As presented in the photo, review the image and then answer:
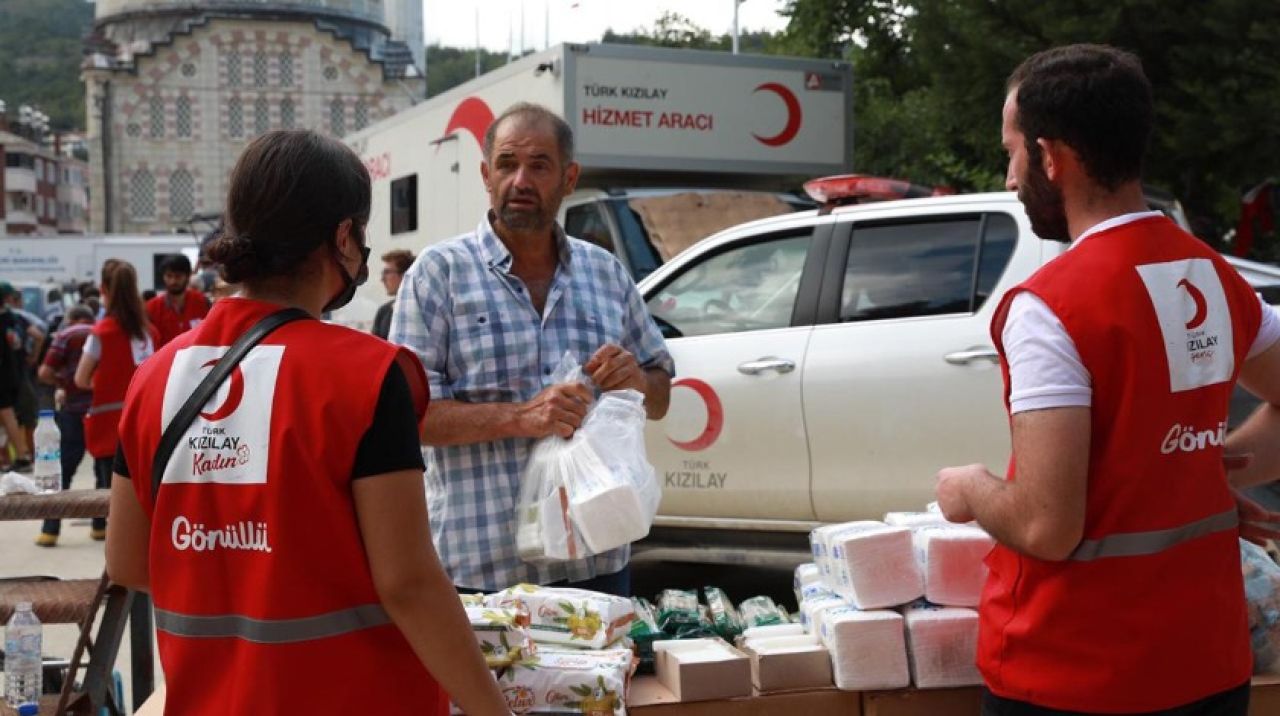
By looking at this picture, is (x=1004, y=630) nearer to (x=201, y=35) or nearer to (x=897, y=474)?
(x=897, y=474)

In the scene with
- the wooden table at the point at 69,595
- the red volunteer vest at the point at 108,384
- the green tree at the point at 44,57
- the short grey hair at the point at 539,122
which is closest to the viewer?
the short grey hair at the point at 539,122

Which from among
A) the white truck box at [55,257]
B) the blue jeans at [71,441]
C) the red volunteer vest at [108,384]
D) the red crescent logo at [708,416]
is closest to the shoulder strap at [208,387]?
the red crescent logo at [708,416]

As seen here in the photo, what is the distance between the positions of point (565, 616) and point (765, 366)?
3.62m

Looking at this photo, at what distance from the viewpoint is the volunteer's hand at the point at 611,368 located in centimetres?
340

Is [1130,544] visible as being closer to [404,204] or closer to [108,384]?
[108,384]

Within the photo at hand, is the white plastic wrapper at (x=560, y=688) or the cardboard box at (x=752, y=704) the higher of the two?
the white plastic wrapper at (x=560, y=688)

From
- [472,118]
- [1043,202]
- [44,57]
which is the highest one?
[44,57]

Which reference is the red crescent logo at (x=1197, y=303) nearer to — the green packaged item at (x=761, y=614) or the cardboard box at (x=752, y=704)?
the cardboard box at (x=752, y=704)

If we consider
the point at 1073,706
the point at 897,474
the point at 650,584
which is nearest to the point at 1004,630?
the point at 1073,706

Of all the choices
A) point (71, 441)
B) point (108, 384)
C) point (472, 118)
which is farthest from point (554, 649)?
point (71, 441)

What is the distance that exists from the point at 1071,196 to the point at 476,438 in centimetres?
149

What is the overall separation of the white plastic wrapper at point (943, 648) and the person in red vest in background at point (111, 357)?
7.61 metres

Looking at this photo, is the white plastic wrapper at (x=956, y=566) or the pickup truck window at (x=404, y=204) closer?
the white plastic wrapper at (x=956, y=566)

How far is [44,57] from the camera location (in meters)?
136
